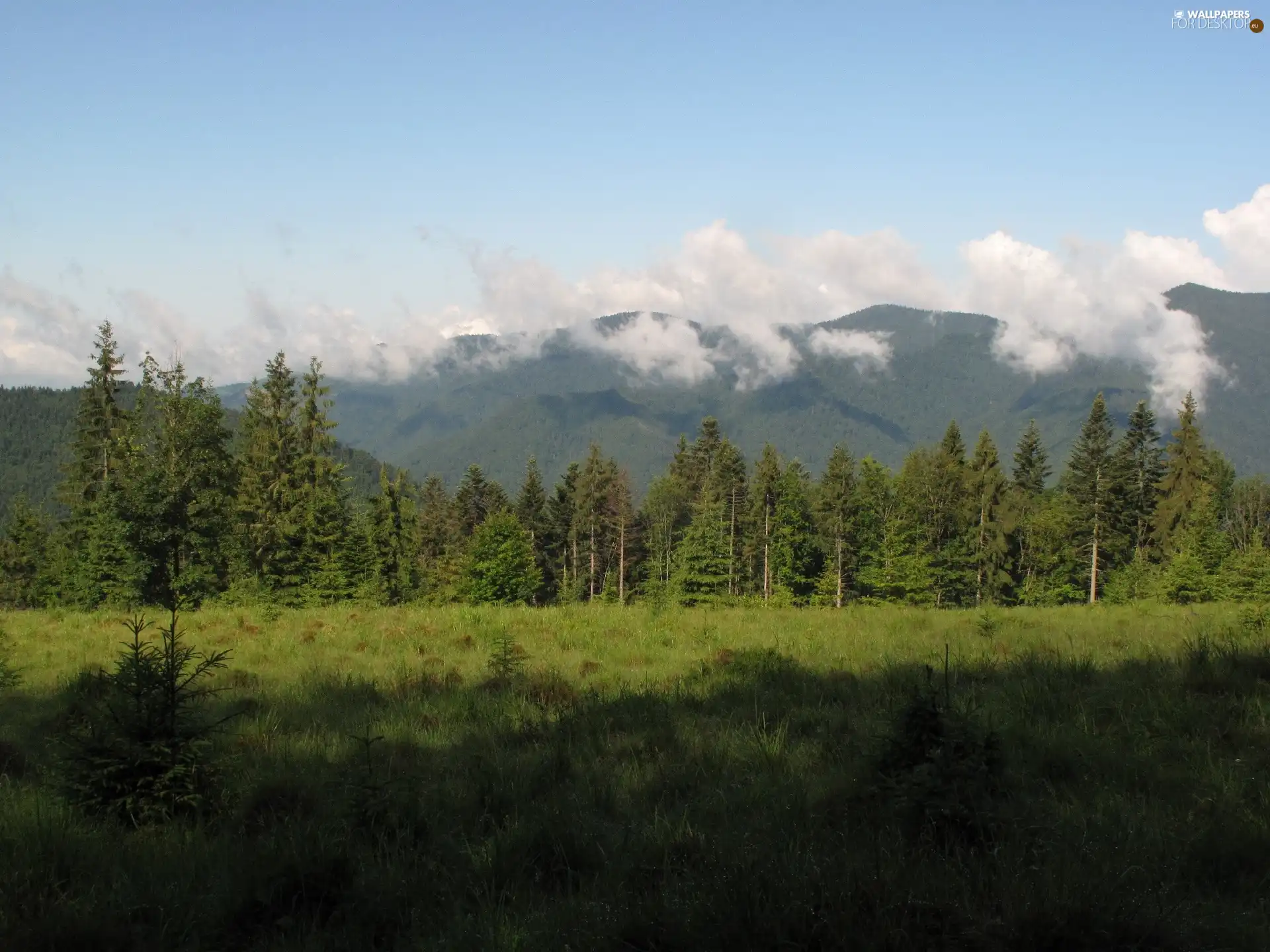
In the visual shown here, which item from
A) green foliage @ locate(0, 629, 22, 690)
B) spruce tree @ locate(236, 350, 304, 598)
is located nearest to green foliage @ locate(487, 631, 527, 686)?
green foliage @ locate(0, 629, 22, 690)

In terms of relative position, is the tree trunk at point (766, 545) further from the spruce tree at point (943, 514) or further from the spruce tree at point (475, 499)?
the spruce tree at point (475, 499)

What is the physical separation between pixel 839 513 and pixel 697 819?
68.6 m

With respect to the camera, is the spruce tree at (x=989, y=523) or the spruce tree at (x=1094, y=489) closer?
the spruce tree at (x=1094, y=489)

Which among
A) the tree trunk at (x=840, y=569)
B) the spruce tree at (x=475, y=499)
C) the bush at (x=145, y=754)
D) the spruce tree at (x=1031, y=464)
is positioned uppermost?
the spruce tree at (x=1031, y=464)

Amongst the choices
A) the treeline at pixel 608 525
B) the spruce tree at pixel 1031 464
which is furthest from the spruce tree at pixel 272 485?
the spruce tree at pixel 1031 464

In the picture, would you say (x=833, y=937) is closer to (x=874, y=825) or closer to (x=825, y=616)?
(x=874, y=825)

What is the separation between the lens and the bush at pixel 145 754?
5.27 meters

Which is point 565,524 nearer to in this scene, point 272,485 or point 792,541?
point 792,541

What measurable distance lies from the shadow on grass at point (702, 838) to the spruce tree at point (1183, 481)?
67359 millimetres

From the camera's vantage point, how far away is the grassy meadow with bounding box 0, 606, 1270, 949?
3.53 metres

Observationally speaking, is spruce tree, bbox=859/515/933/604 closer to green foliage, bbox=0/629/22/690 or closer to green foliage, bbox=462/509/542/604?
green foliage, bbox=462/509/542/604

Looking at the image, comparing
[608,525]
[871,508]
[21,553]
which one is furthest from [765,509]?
[21,553]

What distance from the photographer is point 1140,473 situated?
231ft

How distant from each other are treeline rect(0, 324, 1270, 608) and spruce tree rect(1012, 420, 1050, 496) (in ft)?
1.00
